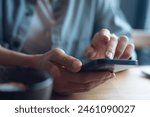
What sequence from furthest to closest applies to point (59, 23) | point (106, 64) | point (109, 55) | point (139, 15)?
point (139, 15) → point (59, 23) → point (109, 55) → point (106, 64)

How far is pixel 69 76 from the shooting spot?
551 mm

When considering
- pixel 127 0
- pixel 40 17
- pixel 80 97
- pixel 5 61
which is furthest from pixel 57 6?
pixel 127 0

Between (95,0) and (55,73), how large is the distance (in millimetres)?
486

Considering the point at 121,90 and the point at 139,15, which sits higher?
the point at 139,15

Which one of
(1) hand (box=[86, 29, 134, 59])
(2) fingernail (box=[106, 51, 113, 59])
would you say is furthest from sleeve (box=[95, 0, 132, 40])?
(2) fingernail (box=[106, 51, 113, 59])

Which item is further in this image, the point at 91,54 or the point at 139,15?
the point at 139,15

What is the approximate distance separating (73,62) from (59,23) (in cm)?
45

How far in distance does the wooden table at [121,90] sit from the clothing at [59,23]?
26 cm

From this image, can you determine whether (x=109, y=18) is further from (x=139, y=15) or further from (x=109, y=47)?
(x=139, y=15)

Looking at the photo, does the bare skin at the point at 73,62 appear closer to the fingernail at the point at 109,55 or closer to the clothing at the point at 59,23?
the fingernail at the point at 109,55

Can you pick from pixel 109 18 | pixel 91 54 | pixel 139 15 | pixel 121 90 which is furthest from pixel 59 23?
pixel 139 15

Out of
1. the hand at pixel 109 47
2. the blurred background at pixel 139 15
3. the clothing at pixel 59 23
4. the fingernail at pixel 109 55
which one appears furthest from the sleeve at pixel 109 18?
the blurred background at pixel 139 15

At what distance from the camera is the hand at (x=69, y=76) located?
1.75 feet

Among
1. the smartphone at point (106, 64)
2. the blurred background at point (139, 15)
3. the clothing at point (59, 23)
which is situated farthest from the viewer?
the blurred background at point (139, 15)
